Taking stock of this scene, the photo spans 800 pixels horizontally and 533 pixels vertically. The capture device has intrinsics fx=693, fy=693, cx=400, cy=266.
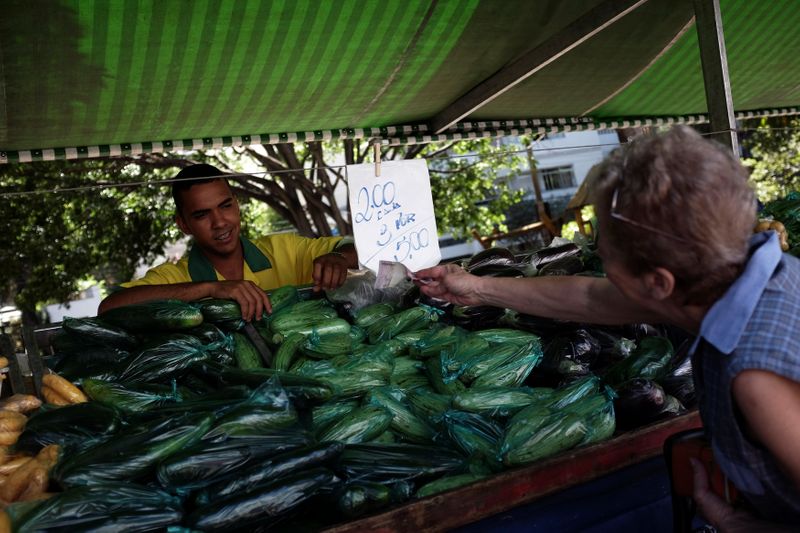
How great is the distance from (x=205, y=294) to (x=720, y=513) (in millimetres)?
2032

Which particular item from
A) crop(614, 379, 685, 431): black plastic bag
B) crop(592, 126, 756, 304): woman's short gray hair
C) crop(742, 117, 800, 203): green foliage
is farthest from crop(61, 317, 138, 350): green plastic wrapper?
crop(742, 117, 800, 203): green foliage

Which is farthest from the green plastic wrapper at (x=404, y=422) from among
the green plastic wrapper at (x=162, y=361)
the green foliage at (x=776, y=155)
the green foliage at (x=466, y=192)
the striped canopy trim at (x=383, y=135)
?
the green foliage at (x=776, y=155)

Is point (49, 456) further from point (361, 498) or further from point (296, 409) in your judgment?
point (361, 498)

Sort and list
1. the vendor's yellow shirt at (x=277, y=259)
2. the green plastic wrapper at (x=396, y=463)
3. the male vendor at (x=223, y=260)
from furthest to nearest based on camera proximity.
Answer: the vendor's yellow shirt at (x=277, y=259) → the male vendor at (x=223, y=260) → the green plastic wrapper at (x=396, y=463)

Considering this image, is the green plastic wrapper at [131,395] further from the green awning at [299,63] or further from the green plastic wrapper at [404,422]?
the green awning at [299,63]

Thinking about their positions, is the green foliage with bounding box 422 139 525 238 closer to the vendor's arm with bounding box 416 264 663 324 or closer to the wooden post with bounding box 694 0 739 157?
the wooden post with bounding box 694 0 739 157

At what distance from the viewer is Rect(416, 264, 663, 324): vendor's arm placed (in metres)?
1.92

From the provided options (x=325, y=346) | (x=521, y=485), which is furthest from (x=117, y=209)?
(x=521, y=485)

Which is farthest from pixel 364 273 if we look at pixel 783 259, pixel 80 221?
pixel 80 221

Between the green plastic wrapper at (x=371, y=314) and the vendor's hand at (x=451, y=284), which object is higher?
the vendor's hand at (x=451, y=284)

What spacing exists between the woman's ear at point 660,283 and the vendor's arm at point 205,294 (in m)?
1.75

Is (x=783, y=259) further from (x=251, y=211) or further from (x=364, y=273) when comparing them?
(x=251, y=211)

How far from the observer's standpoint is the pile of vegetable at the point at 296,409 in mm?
1778

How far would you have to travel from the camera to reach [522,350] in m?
2.58
